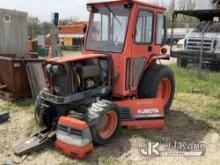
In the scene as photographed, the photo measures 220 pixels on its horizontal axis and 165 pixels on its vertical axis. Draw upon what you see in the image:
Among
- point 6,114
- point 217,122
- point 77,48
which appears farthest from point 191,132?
point 77,48

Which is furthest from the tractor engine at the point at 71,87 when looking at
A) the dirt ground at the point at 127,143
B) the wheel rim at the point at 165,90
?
the wheel rim at the point at 165,90

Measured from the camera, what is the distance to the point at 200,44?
39.5 feet

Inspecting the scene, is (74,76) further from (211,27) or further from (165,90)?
(211,27)

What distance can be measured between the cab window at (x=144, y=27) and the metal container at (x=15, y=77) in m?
3.05

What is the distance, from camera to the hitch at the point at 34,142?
4.56 metres

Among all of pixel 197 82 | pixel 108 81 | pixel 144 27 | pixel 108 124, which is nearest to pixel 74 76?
pixel 108 81

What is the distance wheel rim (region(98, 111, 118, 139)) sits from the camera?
4.89 metres

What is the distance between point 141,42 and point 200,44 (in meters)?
6.98

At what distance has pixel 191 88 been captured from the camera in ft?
29.0

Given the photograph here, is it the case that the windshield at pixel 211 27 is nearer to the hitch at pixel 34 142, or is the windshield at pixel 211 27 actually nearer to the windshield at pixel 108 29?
the windshield at pixel 108 29

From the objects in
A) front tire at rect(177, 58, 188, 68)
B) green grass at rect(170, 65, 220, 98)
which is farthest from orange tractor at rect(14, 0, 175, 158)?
front tire at rect(177, 58, 188, 68)

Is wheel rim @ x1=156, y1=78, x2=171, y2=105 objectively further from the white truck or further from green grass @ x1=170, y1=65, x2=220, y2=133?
the white truck

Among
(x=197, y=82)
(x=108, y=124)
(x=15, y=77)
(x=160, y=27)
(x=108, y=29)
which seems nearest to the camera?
(x=108, y=124)

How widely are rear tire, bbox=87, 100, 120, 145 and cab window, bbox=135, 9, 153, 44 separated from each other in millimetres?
1382
